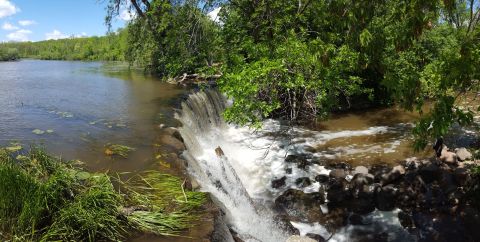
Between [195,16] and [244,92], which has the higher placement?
[195,16]

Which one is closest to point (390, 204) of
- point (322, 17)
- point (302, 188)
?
point (302, 188)

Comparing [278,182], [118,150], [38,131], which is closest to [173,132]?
[118,150]

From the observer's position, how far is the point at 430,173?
8820mm

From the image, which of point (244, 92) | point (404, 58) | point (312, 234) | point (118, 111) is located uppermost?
point (404, 58)

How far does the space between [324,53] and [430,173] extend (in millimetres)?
5664

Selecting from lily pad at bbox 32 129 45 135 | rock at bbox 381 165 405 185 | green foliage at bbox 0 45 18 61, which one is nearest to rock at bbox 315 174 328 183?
rock at bbox 381 165 405 185

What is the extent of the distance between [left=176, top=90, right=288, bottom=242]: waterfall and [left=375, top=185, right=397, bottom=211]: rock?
238 cm

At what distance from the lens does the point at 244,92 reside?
8.64m

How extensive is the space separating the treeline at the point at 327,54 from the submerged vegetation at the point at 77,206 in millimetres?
3068

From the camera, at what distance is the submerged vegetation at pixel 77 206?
4734 millimetres

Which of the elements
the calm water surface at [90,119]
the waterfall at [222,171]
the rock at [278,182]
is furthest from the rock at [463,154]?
the calm water surface at [90,119]

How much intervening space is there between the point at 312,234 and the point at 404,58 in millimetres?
11213

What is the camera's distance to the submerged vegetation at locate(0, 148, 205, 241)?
4734 millimetres

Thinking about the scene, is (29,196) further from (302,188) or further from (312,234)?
(302,188)
